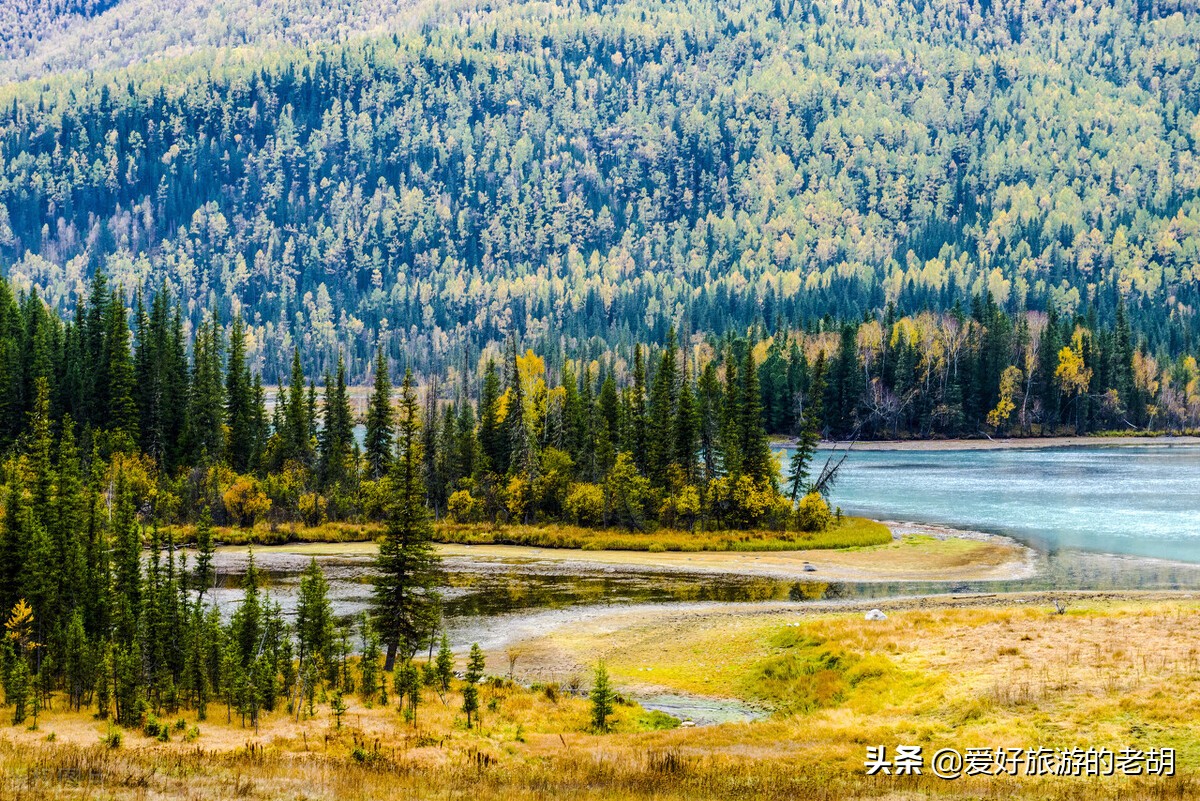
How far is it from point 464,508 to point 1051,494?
61.6 meters

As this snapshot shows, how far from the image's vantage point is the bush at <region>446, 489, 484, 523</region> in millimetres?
96625

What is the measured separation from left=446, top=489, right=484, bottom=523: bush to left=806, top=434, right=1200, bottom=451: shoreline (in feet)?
293

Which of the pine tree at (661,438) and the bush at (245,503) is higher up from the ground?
the pine tree at (661,438)

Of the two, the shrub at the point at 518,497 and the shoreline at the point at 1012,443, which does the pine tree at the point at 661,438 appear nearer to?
the shrub at the point at 518,497

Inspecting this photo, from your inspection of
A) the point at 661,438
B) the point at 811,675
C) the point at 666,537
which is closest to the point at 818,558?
the point at 666,537

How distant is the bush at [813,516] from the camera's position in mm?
87812

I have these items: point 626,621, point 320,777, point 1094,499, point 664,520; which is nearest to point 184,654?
point 320,777

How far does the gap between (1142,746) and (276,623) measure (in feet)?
94.8

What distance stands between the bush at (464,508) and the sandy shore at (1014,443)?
9073 cm

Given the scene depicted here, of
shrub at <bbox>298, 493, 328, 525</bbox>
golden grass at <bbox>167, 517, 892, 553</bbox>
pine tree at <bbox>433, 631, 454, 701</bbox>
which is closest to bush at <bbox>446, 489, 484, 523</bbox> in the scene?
golden grass at <bbox>167, 517, 892, 553</bbox>

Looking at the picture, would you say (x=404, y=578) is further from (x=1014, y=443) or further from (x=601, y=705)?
(x=1014, y=443)

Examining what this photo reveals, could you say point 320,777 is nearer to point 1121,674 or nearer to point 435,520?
point 1121,674

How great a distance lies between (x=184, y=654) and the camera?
1503 inches

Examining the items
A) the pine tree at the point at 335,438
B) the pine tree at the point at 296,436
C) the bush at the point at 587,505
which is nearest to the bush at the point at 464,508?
the bush at the point at 587,505
